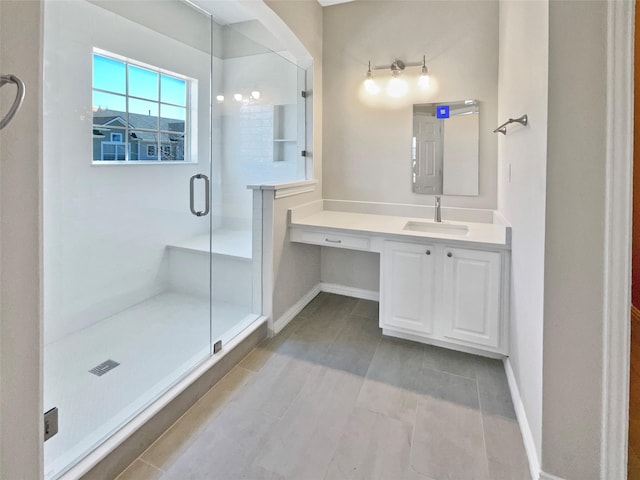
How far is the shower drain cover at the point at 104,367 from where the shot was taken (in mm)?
2006

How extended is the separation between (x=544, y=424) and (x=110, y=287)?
9.56 feet

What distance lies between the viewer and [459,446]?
1532mm

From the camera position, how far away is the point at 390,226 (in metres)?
2.64

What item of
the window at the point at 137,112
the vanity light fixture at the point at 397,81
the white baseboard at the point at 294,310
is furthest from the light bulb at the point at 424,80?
the window at the point at 137,112

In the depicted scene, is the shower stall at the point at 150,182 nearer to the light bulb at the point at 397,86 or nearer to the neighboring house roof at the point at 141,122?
the neighboring house roof at the point at 141,122

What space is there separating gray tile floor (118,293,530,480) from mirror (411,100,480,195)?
53.4 inches

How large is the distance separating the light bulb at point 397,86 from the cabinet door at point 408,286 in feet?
4.60

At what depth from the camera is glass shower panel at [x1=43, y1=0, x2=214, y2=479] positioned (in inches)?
77.2

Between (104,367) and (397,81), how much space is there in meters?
3.02

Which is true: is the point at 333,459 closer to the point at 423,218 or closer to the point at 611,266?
the point at 611,266

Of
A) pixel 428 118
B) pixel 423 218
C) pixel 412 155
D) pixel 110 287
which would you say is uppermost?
pixel 428 118

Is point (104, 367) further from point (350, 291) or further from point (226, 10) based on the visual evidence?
point (226, 10)

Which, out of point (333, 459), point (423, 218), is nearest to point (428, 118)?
point (423, 218)

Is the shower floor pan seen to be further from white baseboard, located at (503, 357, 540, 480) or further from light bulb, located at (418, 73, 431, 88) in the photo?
light bulb, located at (418, 73, 431, 88)
